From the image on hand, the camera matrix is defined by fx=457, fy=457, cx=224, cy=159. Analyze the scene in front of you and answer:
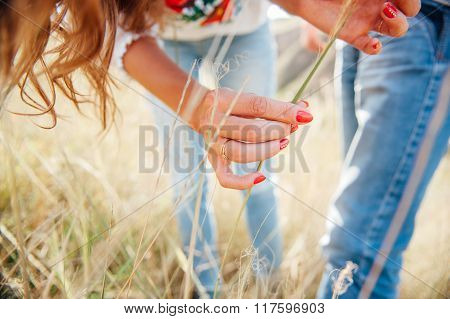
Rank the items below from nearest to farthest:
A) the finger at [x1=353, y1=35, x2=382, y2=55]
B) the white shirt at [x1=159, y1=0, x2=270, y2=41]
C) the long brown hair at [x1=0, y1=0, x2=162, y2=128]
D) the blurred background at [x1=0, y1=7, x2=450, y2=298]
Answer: the long brown hair at [x1=0, y1=0, x2=162, y2=128], the finger at [x1=353, y1=35, x2=382, y2=55], the blurred background at [x1=0, y1=7, x2=450, y2=298], the white shirt at [x1=159, y1=0, x2=270, y2=41]

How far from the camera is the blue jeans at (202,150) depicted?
99 centimetres

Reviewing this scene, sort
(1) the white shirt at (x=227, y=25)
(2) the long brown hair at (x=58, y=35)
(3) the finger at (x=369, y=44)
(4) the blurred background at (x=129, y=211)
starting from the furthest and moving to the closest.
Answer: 1. (1) the white shirt at (x=227, y=25)
2. (4) the blurred background at (x=129, y=211)
3. (3) the finger at (x=369, y=44)
4. (2) the long brown hair at (x=58, y=35)

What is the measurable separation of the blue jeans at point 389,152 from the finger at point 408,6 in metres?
0.07

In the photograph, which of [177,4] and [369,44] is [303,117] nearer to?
[369,44]

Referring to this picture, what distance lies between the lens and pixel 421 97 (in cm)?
71

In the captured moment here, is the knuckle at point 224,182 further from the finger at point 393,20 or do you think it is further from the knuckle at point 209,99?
the finger at point 393,20

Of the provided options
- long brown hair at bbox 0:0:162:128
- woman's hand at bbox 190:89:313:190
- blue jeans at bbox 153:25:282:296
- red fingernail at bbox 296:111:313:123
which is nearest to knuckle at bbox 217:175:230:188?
woman's hand at bbox 190:89:313:190

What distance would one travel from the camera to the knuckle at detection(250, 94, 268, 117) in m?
0.56

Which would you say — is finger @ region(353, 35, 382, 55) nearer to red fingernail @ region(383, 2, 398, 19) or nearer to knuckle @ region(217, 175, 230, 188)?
red fingernail @ region(383, 2, 398, 19)

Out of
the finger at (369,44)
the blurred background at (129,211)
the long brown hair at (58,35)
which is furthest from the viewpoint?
the blurred background at (129,211)

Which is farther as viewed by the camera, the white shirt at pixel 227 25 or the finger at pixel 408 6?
the white shirt at pixel 227 25

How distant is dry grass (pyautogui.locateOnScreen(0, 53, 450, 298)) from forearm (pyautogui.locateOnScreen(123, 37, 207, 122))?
17 cm

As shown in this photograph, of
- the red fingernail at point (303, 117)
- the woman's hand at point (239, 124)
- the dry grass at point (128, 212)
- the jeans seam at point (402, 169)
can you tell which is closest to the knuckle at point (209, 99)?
the woman's hand at point (239, 124)
